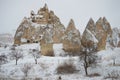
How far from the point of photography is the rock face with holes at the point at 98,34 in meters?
62.8

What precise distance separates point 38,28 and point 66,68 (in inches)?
1358

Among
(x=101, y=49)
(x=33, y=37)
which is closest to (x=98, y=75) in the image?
(x=101, y=49)

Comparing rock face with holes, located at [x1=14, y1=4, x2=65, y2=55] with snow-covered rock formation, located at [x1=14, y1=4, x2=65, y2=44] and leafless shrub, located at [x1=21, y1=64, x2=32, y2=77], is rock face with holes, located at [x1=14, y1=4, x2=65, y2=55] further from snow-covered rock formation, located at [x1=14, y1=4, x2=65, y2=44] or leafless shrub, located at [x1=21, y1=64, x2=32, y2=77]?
leafless shrub, located at [x1=21, y1=64, x2=32, y2=77]

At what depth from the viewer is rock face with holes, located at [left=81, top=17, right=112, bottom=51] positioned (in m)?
62.8

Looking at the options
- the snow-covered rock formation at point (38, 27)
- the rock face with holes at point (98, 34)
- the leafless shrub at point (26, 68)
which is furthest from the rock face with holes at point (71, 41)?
the leafless shrub at point (26, 68)

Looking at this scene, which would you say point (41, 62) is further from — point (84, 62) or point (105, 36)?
point (105, 36)

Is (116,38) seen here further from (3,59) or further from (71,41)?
(3,59)

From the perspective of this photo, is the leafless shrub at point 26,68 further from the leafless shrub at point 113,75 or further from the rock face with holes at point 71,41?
the rock face with holes at point 71,41

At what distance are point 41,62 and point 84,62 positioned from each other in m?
9.68

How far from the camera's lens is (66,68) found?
46.6 metres

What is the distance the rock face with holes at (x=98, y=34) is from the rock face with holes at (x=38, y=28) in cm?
1136

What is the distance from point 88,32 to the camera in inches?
2493

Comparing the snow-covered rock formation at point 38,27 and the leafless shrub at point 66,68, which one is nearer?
the leafless shrub at point 66,68

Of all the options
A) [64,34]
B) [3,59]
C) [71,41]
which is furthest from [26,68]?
[64,34]
